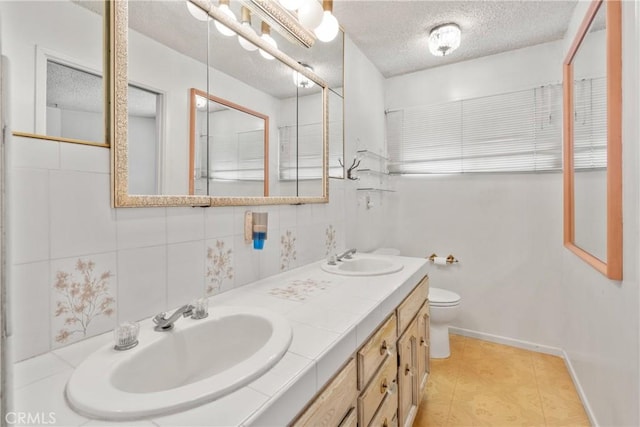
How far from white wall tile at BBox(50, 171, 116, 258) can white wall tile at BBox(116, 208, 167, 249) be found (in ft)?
0.08

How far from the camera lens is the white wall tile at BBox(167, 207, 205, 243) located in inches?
41.1

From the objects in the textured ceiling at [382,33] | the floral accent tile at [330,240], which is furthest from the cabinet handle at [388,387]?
the textured ceiling at [382,33]

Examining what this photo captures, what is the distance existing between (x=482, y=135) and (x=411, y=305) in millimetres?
1767

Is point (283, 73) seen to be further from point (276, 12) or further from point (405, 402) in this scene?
point (405, 402)

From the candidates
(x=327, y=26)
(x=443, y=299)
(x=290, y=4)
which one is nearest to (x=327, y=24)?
(x=327, y=26)

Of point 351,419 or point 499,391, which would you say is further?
point 499,391

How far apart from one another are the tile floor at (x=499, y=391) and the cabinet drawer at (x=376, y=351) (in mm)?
807

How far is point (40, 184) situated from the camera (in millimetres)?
747

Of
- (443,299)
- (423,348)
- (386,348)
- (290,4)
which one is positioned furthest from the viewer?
(443,299)

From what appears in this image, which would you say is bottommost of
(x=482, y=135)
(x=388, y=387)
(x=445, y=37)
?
(x=388, y=387)

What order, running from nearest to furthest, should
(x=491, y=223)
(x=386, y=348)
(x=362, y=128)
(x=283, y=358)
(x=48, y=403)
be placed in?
(x=48, y=403) < (x=283, y=358) < (x=386, y=348) < (x=362, y=128) < (x=491, y=223)

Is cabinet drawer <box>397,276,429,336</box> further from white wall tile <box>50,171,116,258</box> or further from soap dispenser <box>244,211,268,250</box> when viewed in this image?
white wall tile <box>50,171,116,258</box>

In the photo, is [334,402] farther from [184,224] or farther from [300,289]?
[184,224]

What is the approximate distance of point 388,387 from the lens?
1204mm
